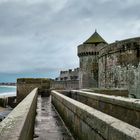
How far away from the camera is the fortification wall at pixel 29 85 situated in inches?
837

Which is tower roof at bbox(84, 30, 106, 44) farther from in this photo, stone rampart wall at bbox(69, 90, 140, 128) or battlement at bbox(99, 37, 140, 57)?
stone rampart wall at bbox(69, 90, 140, 128)

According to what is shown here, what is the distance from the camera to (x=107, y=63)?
2277 centimetres

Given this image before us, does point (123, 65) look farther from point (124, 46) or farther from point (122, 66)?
point (124, 46)

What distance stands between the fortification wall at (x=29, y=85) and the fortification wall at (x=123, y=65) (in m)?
4.98

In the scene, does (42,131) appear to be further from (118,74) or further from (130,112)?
(118,74)

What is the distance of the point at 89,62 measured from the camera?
133ft

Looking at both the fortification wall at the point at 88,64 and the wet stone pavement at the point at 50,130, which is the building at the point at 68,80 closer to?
the fortification wall at the point at 88,64

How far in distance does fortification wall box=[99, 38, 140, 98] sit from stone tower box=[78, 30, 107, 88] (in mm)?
15502

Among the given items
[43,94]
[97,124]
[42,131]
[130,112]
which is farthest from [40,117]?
[43,94]

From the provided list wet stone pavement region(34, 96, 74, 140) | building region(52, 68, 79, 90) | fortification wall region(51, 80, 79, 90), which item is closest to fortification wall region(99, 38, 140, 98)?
wet stone pavement region(34, 96, 74, 140)

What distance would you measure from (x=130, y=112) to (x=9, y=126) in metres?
3.82

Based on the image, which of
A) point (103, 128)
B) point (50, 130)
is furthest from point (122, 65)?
point (103, 128)

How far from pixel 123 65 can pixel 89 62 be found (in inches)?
808

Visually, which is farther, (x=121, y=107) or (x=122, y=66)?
(x=122, y=66)
